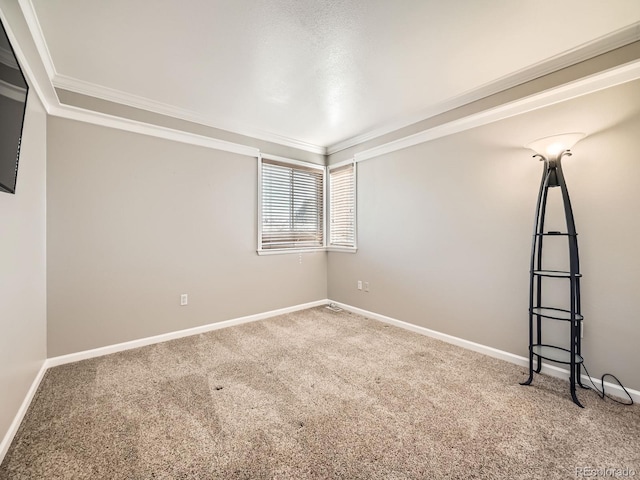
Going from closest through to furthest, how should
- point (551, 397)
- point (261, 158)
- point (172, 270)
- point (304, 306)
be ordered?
point (551, 397) < point (172, 270) < point (261, 158) < point (304, 306)

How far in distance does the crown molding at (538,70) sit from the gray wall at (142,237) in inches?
86.8

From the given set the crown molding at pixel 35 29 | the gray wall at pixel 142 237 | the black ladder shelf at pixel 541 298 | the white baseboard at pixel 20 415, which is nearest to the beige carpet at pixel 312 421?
the white baseboard at pixel 20 415

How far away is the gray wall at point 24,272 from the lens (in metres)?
1.54

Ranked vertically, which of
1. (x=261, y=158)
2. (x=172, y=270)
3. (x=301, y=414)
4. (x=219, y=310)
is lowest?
(x=301, y=414)

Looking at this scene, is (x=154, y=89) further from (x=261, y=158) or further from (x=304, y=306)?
(x=304, y=306)

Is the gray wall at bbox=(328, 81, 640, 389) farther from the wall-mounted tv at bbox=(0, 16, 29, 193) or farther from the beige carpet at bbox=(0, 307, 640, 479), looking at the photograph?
the wall-mounted tv at bbox=(0, 16, 29, 193)

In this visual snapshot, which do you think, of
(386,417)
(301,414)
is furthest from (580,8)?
(301,414)

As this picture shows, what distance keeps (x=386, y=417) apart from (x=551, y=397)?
1.26 metres

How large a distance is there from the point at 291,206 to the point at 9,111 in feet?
9.69

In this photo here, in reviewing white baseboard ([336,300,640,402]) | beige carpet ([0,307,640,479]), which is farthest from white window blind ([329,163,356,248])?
beige carpet ([0,307,640,479])

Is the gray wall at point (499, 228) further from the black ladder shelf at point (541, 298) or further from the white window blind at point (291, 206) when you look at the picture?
the white window blind at point (291, 206)

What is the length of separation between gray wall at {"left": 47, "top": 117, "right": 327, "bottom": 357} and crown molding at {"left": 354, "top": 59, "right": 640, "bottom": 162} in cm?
220

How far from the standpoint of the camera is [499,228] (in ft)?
8.43

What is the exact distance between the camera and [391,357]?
8.64 ft
